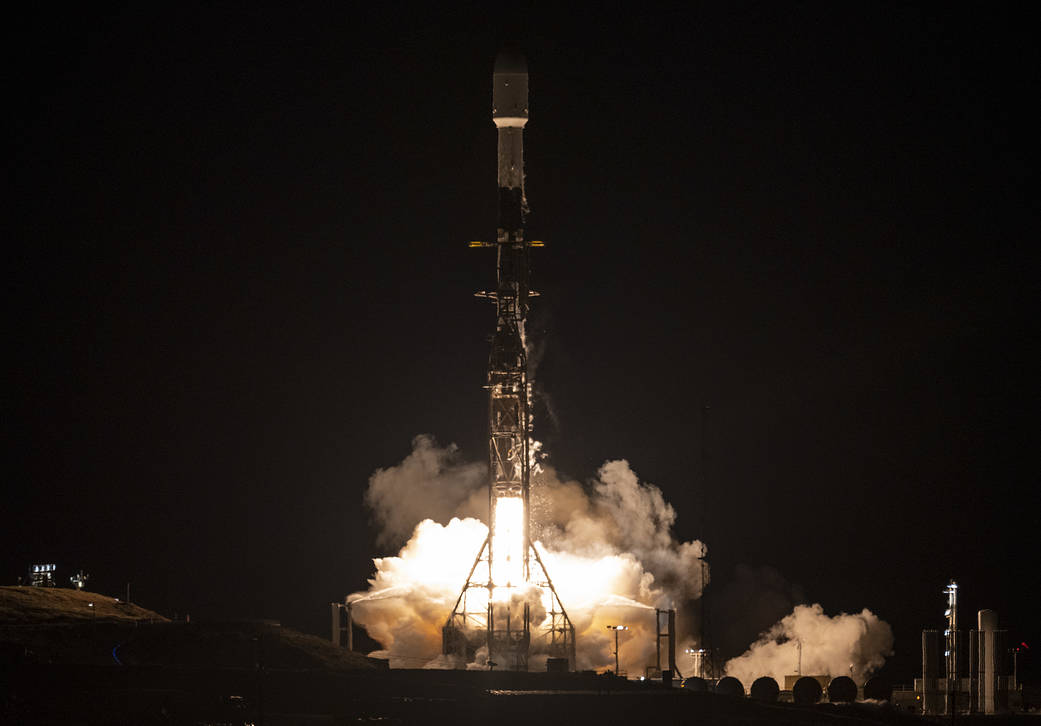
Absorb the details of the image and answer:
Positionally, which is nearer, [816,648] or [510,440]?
[510,440]

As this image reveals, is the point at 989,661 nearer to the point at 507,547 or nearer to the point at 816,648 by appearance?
the point at 816,648

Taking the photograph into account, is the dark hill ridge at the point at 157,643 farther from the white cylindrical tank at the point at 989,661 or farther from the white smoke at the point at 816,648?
the white cylindrical tank at the point at 989,661

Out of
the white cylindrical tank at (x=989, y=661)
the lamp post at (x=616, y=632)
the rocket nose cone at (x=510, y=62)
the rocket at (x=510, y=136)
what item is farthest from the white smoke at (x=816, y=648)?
the rocket nose cone at (x=510, y=62)

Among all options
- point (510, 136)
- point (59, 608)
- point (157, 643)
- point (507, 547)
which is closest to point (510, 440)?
point (507, 547)

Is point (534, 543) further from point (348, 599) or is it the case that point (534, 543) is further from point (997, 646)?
point (997, 646)

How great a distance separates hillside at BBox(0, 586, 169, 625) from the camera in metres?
73.2

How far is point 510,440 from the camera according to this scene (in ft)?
247

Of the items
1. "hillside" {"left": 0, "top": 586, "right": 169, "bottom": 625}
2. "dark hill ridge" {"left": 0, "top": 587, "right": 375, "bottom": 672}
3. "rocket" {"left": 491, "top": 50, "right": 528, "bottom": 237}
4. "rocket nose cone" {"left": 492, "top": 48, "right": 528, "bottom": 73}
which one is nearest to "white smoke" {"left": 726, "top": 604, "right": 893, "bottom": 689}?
"dark hill ridge" {"left": 0, "top": 587, "right": 375, "bottom": 672}

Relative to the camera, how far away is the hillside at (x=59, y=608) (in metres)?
73.2

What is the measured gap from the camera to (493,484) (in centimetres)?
7519

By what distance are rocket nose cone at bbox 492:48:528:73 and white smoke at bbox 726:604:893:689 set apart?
28.9m

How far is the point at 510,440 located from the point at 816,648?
21.6 metres

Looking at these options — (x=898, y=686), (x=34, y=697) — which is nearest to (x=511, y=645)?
(x=34, y=697)

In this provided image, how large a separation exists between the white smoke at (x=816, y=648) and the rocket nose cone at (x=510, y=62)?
28914 mm
